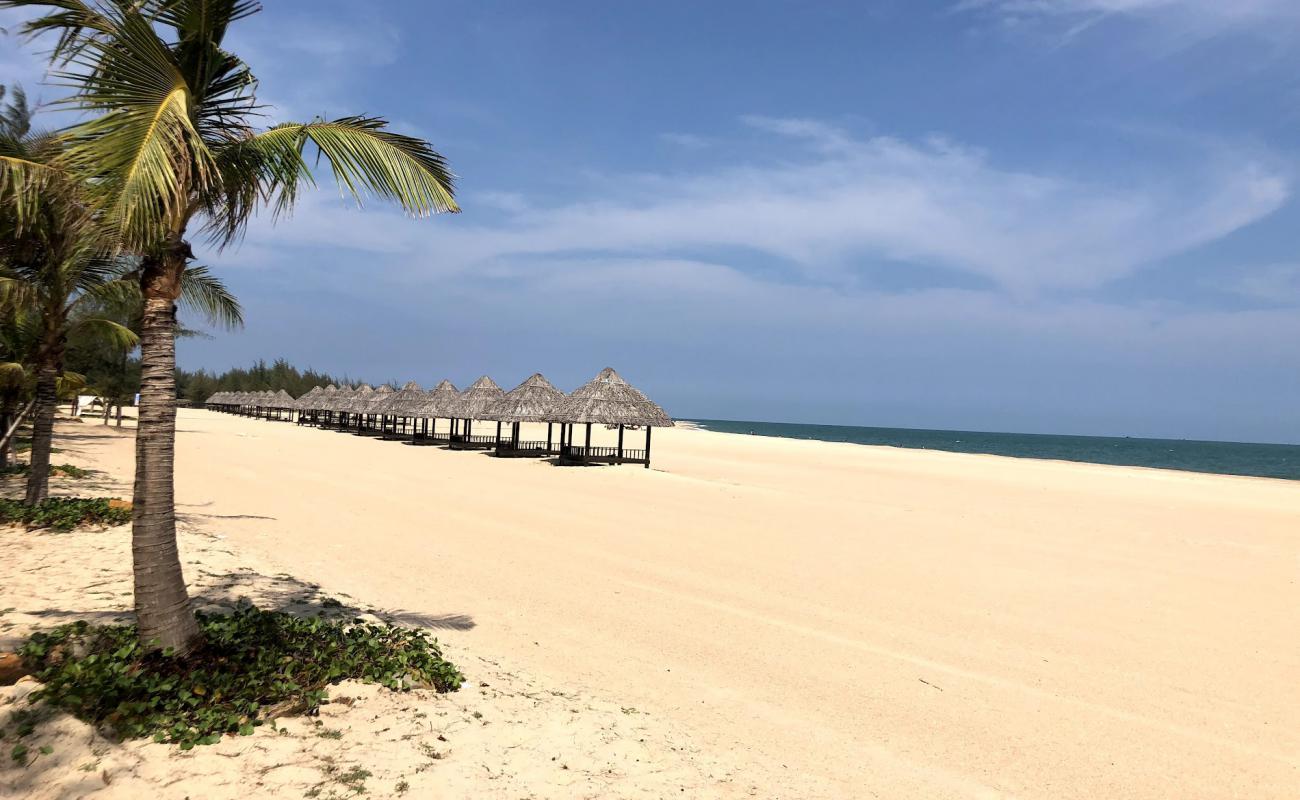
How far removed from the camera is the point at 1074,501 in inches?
832

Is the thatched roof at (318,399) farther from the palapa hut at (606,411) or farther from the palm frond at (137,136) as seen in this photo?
the palm frond at (137,136)

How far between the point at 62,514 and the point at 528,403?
2065 cm

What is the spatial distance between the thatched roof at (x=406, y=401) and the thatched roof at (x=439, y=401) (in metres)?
0.43

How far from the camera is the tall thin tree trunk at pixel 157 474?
13.1 ft

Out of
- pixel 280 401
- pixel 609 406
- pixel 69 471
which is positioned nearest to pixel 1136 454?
pixel 609 406

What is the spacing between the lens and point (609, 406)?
25578 millimetres

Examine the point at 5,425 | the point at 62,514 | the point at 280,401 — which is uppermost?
the point at 280,401

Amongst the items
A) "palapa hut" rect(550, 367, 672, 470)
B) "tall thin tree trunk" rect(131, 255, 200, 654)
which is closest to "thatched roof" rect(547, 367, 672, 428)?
"palapa hut" rect(550, 367, 672, 470)

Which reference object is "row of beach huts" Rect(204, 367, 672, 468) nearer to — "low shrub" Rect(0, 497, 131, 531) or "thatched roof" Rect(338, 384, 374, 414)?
"thatched roof" Rect(338, 384, 374, 414)

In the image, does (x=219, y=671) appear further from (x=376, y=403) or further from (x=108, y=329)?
(x=376, y=403)

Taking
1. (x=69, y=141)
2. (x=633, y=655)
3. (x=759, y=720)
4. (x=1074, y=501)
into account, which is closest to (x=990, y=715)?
(x=759, y=720)

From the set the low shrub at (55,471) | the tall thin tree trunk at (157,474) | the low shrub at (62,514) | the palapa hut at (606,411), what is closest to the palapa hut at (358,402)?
the palapa hut at (606,411)

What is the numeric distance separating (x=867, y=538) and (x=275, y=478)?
13349 mm

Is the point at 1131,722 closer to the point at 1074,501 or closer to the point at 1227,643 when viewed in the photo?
the point at 1227,643
